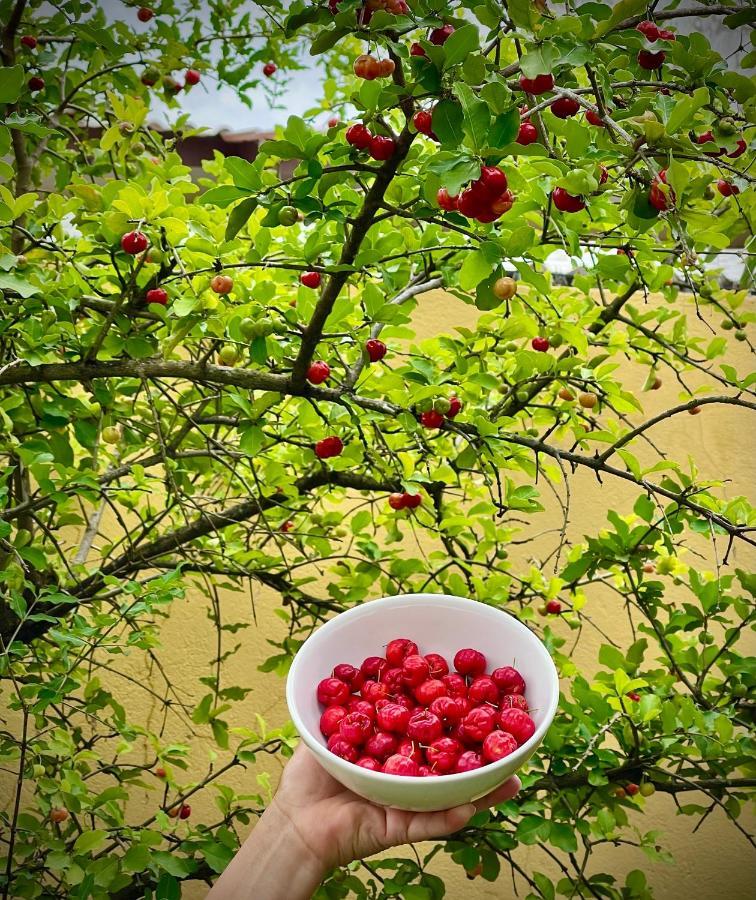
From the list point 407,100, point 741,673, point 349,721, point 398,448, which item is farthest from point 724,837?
point 407,100

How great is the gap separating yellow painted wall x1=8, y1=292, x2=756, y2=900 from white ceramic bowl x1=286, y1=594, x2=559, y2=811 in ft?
3.61

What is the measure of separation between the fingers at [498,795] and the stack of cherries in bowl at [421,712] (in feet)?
0.20

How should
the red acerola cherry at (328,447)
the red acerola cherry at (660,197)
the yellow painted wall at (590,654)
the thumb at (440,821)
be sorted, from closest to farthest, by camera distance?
1. the red acerola cherry at (660,197)
2. the thumb at (440,821)
3. the red acerola cherry at (328,447)
4. the yellow painted wall at (590,654)

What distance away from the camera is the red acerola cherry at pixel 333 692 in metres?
1.13

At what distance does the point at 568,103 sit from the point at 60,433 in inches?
44.1

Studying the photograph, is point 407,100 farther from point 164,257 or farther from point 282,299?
point 282,299

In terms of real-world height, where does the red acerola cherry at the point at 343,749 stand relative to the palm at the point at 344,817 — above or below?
above

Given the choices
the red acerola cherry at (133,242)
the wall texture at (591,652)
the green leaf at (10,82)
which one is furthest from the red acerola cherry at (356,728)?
the wall texture at (591,652)

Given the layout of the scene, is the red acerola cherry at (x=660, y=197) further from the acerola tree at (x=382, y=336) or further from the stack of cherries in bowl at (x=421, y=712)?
the stack of cherries in bowl at (x=421, y=712)

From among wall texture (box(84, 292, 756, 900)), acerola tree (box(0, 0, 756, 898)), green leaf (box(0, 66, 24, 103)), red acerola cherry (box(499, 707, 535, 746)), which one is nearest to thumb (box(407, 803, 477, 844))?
red acerola cherry (box(499, 707, 535, 746))

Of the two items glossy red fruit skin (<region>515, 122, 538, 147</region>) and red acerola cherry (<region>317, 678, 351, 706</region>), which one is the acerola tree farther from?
red acerola cherry (<region>317, 678, 351, 706</region>)

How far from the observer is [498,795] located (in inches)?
40.6

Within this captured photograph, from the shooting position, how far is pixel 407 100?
37.1 inches

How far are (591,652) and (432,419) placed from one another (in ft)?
4.95
